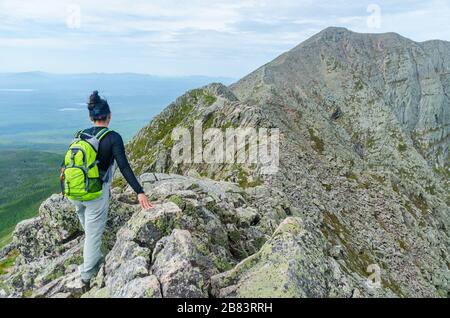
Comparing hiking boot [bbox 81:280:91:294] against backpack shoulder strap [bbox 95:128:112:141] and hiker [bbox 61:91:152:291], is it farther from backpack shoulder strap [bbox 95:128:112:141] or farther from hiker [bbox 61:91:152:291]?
backpack shoulder strap [bbox 95:128:112:141]

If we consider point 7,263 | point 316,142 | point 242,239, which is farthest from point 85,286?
point 316,142

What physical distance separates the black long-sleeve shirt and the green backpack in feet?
0.57

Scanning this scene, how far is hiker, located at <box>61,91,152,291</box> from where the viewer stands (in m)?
13.9

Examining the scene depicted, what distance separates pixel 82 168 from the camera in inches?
545

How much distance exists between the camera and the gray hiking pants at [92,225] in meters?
14.6

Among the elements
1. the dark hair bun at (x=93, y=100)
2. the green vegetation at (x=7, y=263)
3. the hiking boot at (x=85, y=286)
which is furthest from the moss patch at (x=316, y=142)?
the dark hair bun at (x=93, y=100)

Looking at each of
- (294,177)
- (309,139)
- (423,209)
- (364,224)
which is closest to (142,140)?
(309,139)

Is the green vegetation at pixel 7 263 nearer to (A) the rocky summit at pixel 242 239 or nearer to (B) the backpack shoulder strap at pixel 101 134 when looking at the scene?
(A) the rocky summit at pixel 242 239

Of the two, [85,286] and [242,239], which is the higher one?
[85,286]

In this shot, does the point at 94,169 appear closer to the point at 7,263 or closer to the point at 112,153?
the point at 112,153

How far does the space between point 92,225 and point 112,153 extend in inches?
109

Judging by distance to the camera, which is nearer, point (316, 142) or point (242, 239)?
point (242, 239)

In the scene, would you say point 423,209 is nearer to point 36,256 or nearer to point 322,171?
point 322,171
